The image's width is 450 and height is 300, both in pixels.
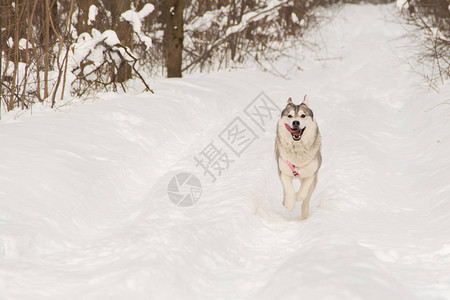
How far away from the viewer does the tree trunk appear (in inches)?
483

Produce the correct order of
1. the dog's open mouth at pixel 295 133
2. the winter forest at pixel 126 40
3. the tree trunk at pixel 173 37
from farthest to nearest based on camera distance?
the tree trunk at pixel 173 37
the winter forest at pixel 126 40
the dog's open mouth at pixel 295 133

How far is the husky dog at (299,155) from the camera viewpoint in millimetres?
5176

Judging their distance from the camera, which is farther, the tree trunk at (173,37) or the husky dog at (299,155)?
the tree trunk at (173,37)

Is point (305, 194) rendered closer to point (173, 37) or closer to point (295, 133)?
point (295, 133)

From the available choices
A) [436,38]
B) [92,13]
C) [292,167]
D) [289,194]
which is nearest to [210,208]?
[289,194]

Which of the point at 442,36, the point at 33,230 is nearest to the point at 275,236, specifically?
the point at 33,230

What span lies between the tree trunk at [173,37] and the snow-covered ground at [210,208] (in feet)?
8.01

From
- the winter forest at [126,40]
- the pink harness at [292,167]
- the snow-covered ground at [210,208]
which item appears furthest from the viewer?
the winter forest at [126,40]

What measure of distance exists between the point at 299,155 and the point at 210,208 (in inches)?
45.8

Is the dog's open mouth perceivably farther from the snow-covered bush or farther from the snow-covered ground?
the snow-covered bush

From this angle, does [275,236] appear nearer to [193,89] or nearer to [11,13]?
[11,13]

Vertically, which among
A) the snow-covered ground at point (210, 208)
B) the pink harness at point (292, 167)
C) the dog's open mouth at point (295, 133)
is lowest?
the snow-covered ground at point (210, 208)

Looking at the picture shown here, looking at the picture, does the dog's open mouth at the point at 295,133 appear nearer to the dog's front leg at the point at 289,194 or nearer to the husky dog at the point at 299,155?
the husky dog at the point at 299,155

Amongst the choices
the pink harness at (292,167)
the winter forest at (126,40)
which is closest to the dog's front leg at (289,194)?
the pink harness at (292,167)
